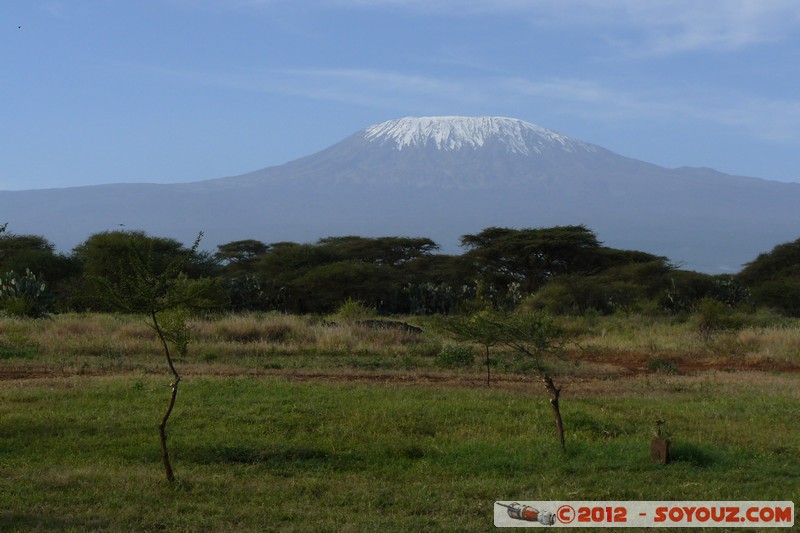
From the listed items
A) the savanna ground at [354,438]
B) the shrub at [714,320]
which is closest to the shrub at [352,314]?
the savanna ground at [354,438]

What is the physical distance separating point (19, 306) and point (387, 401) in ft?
46.1

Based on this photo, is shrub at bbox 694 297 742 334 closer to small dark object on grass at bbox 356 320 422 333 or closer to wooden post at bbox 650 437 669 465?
small dark object on grass at bbox 356 320 422 333

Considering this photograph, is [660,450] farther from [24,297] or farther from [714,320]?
[24,297]

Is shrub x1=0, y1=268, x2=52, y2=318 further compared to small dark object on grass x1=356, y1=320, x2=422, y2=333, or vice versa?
shrub x1=0, y1=268, x2=52, y2=318

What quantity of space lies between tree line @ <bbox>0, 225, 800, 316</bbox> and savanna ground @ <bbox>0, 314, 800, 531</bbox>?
951cm

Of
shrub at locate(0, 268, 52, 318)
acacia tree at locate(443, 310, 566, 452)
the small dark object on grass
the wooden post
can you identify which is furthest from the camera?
shrub at locate(0, 268, 52, 318)

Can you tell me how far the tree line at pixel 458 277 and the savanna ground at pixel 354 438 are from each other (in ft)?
31.2

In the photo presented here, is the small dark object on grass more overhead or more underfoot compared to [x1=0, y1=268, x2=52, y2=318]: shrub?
more underfoot

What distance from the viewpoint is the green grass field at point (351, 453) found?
21.3 ft

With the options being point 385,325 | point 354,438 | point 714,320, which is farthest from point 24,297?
point 714,320

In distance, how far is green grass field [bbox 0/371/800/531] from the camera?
21.3ft

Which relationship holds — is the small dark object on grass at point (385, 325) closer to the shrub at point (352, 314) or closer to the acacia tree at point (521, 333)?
the shrub at point (352, 314)

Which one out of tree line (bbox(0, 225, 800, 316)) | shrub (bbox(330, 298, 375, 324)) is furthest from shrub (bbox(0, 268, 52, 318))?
shrub (bbox(330, 298, 375, 324))

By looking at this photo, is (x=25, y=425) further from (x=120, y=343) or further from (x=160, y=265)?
(x=160, y=265)
